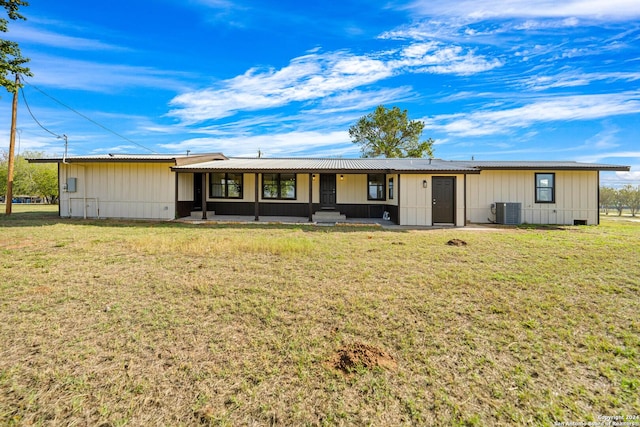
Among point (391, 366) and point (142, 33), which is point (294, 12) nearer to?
point (142, 33)

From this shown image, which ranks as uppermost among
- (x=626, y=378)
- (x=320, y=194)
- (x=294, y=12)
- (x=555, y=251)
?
(x=294, y=12)

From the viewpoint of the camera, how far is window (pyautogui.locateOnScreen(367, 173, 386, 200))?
1486cm

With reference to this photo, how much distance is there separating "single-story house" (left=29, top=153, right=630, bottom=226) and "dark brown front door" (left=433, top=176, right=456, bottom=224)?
4cm

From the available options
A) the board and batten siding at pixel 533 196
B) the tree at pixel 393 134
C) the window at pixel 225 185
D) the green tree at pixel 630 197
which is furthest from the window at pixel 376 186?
the green tree at pixel 630 197

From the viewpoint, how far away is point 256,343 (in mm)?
3090

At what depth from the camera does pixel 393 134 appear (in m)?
30.3

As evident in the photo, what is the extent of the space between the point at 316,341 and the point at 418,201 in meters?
10.3

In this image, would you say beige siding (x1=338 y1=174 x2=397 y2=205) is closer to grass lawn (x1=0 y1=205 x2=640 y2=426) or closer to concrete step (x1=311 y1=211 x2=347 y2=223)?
concrete step (x1=311 y1=211 x2=347 y2=223)

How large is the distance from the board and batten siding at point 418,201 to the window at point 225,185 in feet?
27.5

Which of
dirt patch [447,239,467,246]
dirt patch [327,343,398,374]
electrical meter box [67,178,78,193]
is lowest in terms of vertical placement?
dirt patch [327,343,398,374]

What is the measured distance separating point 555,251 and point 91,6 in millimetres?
18893

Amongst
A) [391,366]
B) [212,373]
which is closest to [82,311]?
[212,373]

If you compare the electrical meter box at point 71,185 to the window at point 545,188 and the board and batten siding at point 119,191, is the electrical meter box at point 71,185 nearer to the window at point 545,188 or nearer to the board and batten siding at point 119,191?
the board and batten siding at point 119,191

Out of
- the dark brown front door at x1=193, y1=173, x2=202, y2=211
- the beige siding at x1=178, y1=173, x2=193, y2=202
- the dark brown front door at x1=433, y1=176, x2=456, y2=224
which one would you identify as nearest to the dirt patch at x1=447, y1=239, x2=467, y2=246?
the dark brown front door at x1=433, y1=176, x2=456, y2=224
